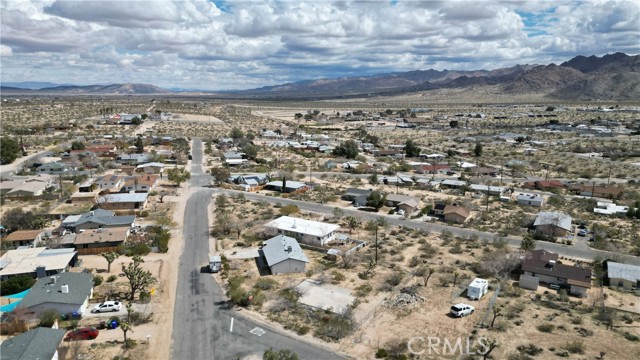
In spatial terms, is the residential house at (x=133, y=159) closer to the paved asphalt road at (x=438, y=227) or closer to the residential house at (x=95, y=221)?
the paved asphalt road at (x=438, y=227)

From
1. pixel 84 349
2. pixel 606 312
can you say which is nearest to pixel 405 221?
pixel 606 312

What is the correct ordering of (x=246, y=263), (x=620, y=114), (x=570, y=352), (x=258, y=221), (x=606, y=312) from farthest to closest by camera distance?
(x=620, y=114), (x=258, y=221), (x=246, y=263), (x=606, y=312), (x=570, y=352)

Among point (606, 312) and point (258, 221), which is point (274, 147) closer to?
point (258, 221)

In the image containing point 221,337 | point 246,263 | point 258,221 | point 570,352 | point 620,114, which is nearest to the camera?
point 570,352

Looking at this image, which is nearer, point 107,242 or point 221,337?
point 221,337

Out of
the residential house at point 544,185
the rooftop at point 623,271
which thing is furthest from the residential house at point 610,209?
the rooftop at point 623,271

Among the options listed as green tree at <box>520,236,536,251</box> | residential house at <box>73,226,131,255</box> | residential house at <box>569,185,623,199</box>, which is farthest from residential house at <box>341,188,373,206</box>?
residential house at <box>569,185,623,199</box>

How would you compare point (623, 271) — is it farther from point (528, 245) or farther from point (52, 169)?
point (52, 169)
